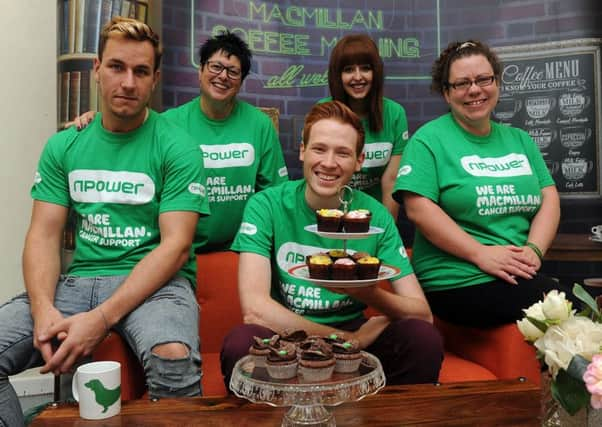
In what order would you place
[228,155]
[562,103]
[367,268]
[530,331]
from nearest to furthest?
[530,331]
[367,268]
[228,155]
[562,103]

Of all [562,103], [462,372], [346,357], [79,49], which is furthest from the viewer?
[562,103]

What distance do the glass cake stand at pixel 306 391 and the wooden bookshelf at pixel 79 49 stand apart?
6.67 ft

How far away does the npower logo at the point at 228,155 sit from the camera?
3.00 meters

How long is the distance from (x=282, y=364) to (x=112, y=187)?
1.15 m

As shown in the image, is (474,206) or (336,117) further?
(474,206)

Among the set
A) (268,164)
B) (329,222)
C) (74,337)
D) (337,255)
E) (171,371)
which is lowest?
(171,371)

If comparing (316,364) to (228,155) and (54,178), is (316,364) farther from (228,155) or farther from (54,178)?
(228,155)

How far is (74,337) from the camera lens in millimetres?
2057

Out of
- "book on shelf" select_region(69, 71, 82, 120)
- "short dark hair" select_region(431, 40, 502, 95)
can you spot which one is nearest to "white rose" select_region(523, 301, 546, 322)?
"short dark hair" select_region(431, 40, 502, 95)

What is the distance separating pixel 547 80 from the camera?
3.44 meters

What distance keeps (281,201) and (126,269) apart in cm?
62

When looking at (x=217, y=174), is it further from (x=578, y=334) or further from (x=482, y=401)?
(x=578, y=334)

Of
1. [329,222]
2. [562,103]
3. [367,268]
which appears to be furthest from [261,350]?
[562,103]

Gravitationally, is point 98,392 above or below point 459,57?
below
